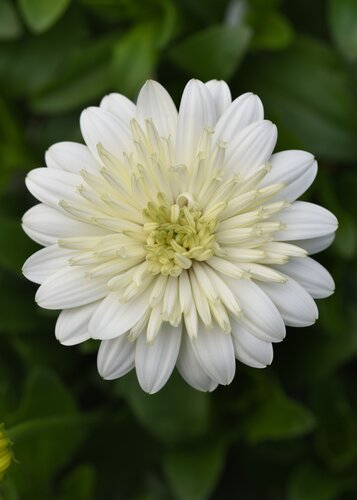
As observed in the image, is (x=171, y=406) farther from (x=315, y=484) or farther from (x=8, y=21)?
(x=8, y=21)

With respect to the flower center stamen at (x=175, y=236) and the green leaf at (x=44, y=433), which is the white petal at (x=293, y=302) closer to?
the flower center stamen at (x=175, y=236)

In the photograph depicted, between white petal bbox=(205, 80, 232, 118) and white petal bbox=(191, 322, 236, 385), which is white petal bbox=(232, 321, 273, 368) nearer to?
white petal bbox=(191, 322, 236, 385)

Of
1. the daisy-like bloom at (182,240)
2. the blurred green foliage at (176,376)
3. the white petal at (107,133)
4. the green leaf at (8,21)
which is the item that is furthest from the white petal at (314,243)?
the green leaf at (8,21)

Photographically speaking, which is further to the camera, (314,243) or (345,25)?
(345,25)

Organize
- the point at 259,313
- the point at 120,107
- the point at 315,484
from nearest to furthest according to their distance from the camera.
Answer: the point at 259,313, the point at 120,107, the point at 315,484

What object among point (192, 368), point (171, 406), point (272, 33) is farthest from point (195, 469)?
point (272, 33)
